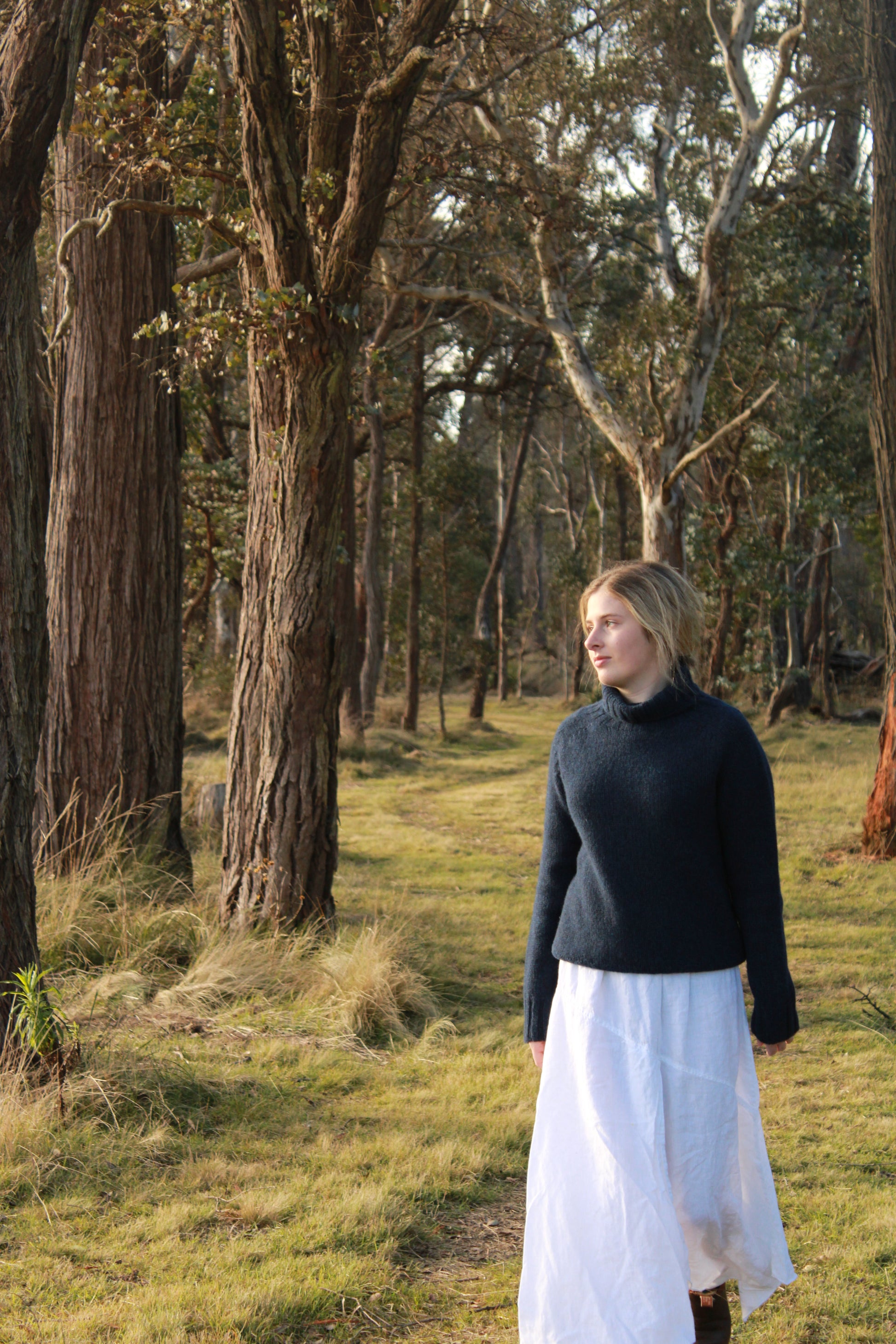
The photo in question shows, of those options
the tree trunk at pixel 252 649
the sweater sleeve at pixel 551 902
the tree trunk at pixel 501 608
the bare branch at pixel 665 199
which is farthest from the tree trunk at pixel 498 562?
the sweater sleeve at pixel 551 902

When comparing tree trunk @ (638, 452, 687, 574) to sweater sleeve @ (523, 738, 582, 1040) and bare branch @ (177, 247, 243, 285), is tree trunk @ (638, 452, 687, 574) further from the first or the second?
sweater sleeve @ (523, 738, 582, 1040)

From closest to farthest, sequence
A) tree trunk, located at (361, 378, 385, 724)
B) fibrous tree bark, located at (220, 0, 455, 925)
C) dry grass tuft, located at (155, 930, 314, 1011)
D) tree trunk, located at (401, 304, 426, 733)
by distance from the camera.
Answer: dry grass tuft, located at (155, 930, 314, 1011) → fibrous tree bark, located at (220, 0, 455, 925) → tree trunk, located at (401, 304, 426, 733) → tree trunk, located at (361, 378, 385, 724)

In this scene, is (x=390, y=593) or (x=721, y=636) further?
(x=390, y=593)

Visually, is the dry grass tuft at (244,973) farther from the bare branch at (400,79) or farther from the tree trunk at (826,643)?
the tree trunk at (826,643)

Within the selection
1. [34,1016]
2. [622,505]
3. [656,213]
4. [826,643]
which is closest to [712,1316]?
[34,1016]

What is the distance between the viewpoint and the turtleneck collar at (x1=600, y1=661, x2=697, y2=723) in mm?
2602

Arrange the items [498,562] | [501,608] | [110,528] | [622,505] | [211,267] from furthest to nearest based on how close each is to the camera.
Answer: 1. [501,608]
2. [622,505]
3. [498,562]
4. [211,267]
5. [110,528]

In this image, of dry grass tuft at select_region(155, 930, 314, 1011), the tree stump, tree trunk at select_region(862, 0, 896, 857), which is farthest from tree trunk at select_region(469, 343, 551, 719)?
dry grass tuft at select_region(155, 930, 314, 1011)

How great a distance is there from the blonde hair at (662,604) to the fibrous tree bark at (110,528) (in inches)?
214

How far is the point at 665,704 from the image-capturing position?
102 inches

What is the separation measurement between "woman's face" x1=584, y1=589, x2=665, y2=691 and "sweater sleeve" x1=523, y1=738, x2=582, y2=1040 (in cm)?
24

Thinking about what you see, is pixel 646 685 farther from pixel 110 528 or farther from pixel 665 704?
pixel 110 528

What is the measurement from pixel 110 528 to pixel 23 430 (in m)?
3.59

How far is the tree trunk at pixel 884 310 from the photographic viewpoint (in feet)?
31.4
